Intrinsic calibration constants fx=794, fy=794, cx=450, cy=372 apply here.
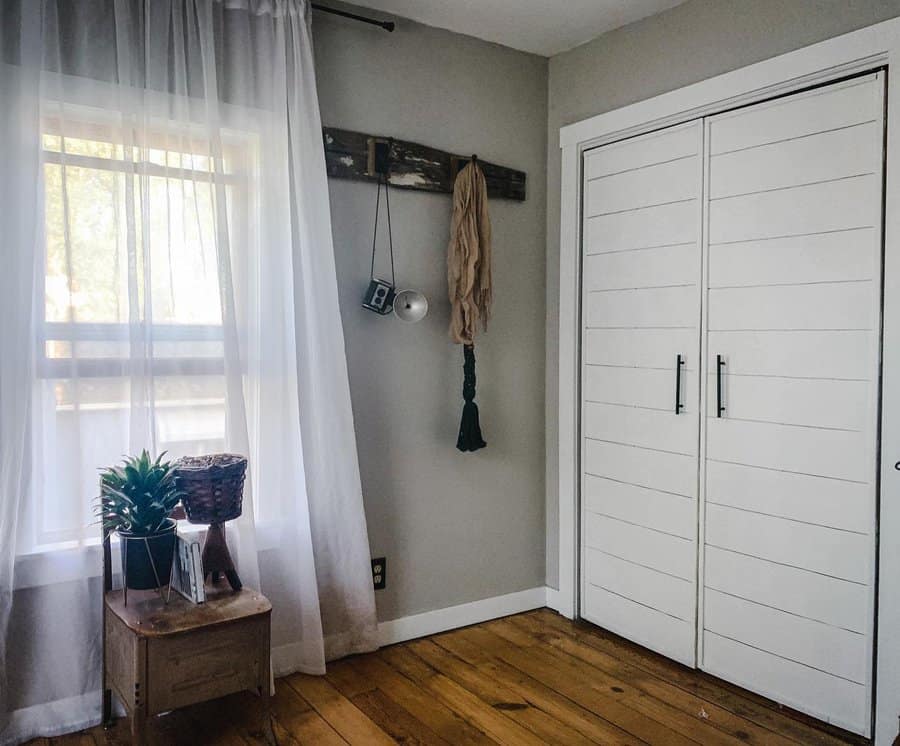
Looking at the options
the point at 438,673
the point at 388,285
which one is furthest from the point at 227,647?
the point at 388,285

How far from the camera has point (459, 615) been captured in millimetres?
3312

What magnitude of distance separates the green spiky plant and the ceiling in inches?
73.1

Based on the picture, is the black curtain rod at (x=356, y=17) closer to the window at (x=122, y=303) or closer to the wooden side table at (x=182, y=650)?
the window at (x=122, y=303)

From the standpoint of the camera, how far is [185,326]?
2543 millimetres

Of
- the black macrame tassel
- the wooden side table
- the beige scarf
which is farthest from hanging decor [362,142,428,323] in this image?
the wooden side table

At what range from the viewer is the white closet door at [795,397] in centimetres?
241

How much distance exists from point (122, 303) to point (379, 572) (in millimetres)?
1389

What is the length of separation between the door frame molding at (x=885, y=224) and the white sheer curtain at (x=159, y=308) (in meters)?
1.06

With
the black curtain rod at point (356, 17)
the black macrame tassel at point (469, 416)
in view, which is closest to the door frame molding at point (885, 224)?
the black macrame tassel at point (469, 416)

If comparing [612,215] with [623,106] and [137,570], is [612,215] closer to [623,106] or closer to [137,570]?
[623,106]

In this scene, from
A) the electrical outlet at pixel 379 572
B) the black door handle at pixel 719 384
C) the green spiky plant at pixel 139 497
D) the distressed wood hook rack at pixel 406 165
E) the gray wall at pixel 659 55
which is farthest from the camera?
the electrical outlet at pixel 379 572

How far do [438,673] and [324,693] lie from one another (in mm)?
425

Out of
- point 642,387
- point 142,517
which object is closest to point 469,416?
point 642,387

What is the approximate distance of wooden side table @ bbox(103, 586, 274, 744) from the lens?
2.07 m
